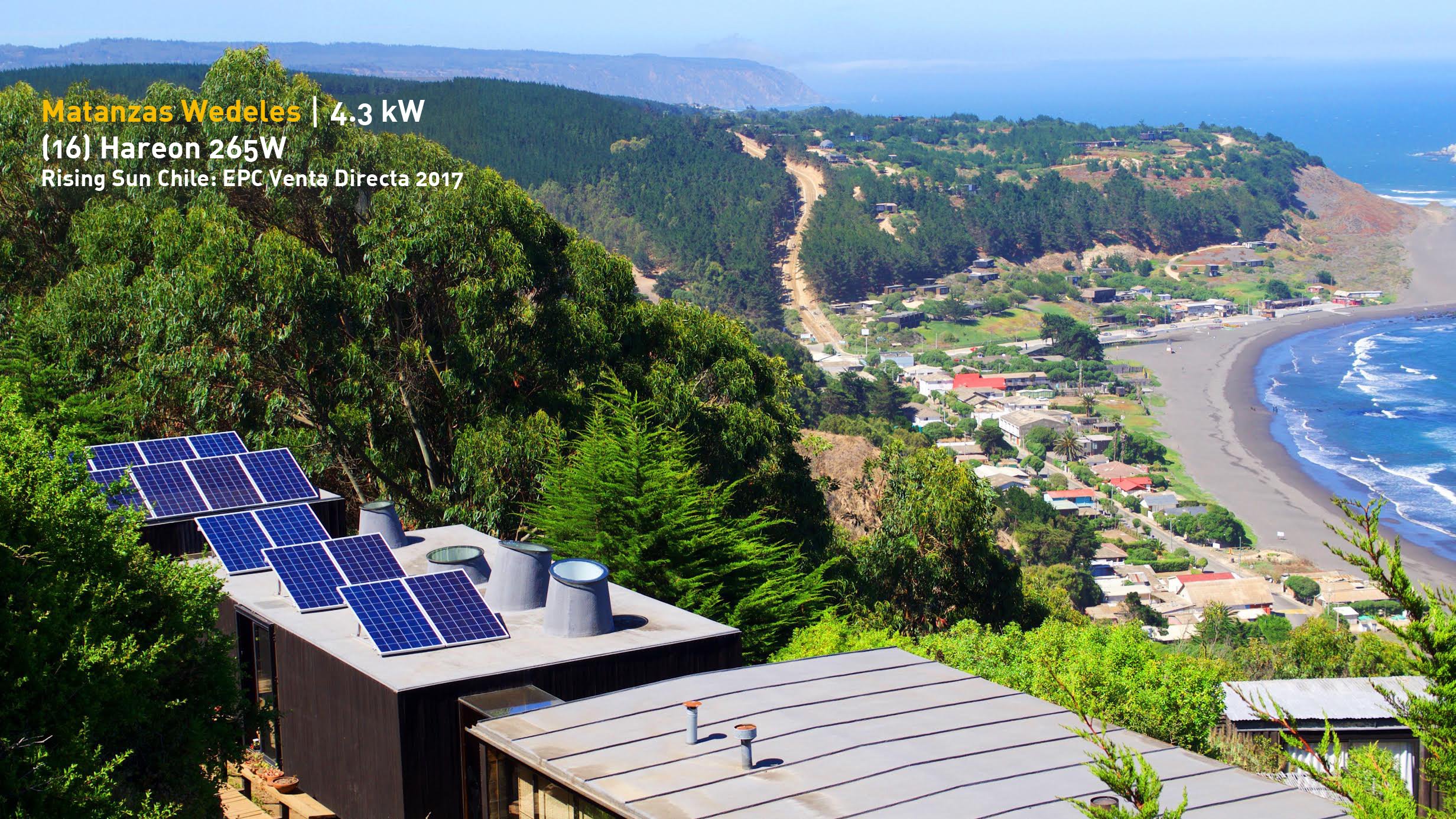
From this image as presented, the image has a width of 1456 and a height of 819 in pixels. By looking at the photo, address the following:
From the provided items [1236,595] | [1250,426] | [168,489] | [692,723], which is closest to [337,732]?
[692,723]

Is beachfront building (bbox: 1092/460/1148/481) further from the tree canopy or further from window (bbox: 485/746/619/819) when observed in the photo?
window (bbox: 485/746/619/819)

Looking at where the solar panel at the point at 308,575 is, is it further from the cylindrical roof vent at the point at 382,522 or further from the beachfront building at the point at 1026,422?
the beachfront building at the point at 1026,422

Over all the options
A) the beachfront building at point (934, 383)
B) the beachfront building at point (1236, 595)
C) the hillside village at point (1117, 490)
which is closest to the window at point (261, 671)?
the hillside village at point (1117, 490)

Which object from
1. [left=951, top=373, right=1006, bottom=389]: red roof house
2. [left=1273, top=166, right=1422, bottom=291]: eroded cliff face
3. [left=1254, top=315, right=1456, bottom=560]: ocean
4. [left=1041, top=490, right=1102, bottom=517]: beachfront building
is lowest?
[left=1041, top=490, right=1102, bottom=517]: beachfront building

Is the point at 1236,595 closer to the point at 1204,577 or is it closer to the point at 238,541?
the point at 1204,577

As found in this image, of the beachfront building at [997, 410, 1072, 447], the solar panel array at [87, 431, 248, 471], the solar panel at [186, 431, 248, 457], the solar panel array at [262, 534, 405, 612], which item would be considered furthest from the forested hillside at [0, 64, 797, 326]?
the solar panel array at [262, 534, 405, 612]

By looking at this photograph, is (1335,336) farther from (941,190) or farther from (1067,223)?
(941,190)

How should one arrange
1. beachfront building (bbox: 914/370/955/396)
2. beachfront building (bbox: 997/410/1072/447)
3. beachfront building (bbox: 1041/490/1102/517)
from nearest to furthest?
beachfront building (bbox: 1041/490/1102/517) < beachfront building (bbox: 997/410/1072/447) < beachfront building (bbox: 914/370/955/396)
